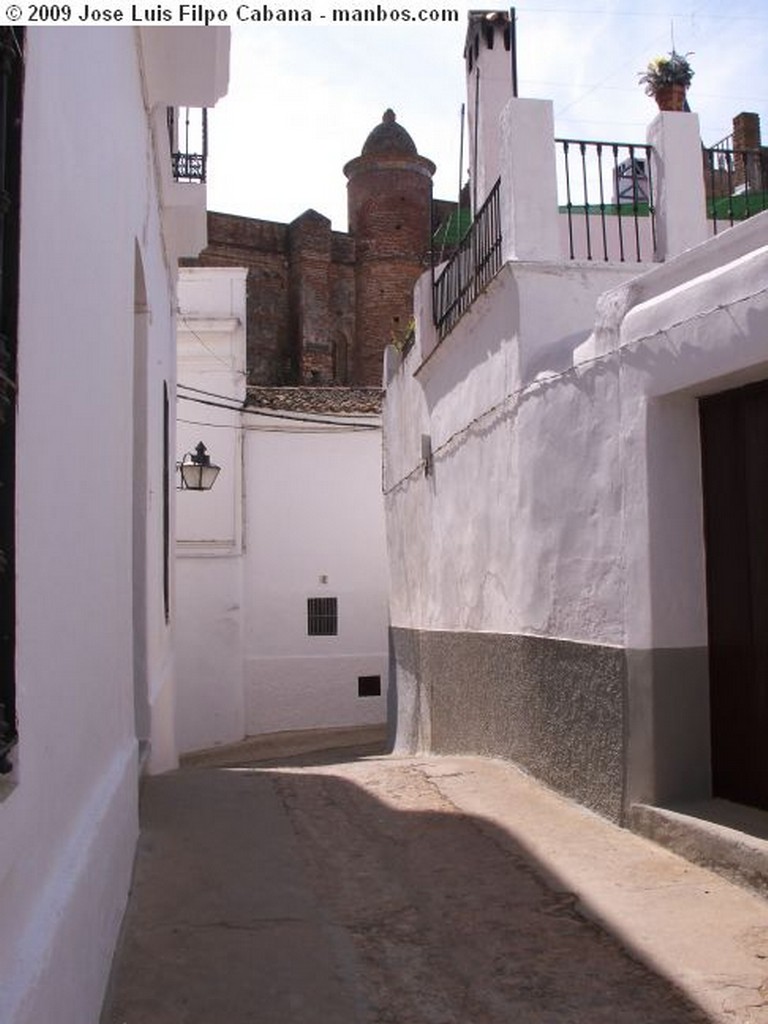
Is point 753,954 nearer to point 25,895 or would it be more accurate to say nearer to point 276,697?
point 25,895

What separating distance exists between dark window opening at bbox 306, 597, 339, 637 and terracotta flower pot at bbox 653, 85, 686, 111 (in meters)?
9.64

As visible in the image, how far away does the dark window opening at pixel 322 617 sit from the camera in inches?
651

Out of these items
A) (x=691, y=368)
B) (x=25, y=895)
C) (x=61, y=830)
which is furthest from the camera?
(x=691, y=368)

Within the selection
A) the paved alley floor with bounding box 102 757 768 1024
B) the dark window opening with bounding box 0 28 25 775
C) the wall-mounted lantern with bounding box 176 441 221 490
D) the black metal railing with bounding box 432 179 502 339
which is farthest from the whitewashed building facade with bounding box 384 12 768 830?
the wall-mounted lantern with bounding box 176 441 221 490

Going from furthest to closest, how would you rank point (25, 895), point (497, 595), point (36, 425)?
point (497, 595)
point (36, 425)
point (25, 895)

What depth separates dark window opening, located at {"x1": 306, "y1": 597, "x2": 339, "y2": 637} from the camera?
16.5 metres

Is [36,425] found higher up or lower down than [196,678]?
higher up

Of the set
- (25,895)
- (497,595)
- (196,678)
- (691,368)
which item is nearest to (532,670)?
(497,595)

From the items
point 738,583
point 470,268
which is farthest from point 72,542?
point 470,268

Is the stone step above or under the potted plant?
under

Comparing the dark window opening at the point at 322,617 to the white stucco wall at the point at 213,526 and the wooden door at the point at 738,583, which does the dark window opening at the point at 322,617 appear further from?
the wooden door at the point at 738,583

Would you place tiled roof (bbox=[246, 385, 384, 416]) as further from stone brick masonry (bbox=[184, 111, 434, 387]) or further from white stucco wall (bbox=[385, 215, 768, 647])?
white stucco wall (bbox=[385, 215, 768, 647])

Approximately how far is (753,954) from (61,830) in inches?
87.6

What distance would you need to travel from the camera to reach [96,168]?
11.6ft
